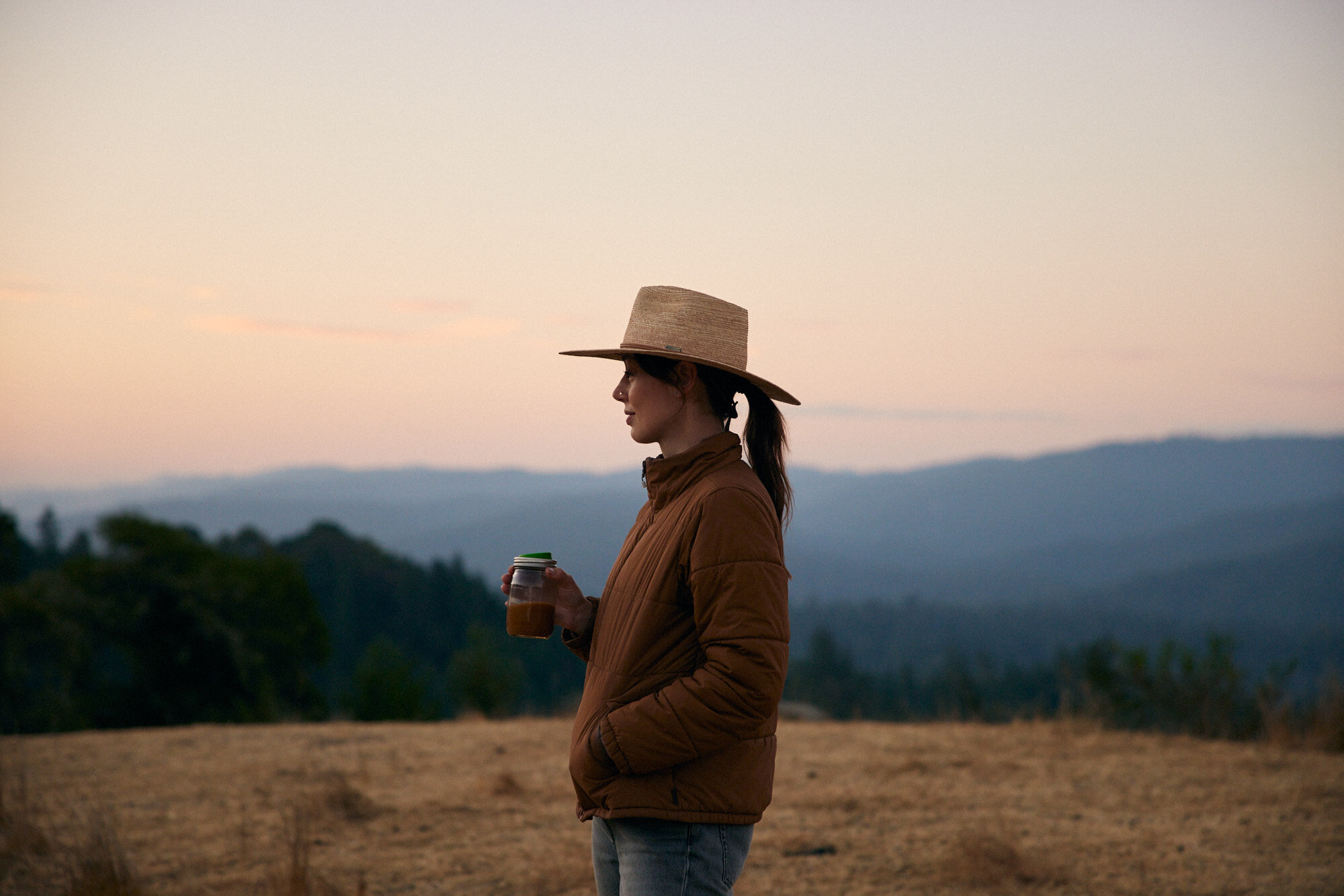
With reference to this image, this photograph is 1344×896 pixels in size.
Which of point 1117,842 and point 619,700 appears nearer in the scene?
point 619,700

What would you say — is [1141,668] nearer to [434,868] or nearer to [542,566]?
[434,868]

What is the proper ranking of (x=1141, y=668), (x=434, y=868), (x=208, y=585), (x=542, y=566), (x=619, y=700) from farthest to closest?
(x=208, y=585) < (x=1141, y=668) < (x=434, y=868) < (x=542, y=566) < (x=619, y=700)

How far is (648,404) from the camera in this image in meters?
2.26

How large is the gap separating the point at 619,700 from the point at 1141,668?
1176cm

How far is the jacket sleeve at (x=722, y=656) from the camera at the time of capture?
6.50ft

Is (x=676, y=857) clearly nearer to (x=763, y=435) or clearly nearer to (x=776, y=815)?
(x=763, y=435)

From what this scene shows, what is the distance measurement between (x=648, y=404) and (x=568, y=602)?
1.68ft

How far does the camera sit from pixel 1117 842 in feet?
17.2

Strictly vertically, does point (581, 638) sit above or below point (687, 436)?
below

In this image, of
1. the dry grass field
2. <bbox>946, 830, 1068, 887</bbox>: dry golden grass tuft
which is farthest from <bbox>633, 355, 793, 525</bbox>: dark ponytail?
<bbox>946, 830, 1068, 887</bbox>: dry golden grass tuft

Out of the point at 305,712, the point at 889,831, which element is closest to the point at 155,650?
the point at 305,712

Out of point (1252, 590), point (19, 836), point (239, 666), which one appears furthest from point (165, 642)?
point (1252, 590)

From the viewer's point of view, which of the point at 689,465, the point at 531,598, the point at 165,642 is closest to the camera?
the point at 689,465

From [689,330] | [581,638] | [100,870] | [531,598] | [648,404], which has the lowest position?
[100,870]
